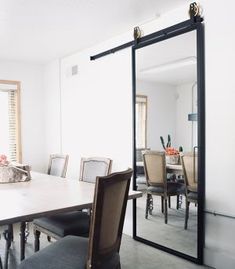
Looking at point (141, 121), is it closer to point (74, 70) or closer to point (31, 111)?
point (74, 70)

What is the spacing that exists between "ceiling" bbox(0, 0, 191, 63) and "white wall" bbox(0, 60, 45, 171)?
71cm

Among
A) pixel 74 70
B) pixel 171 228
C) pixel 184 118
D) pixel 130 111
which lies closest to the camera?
pixel 184 118

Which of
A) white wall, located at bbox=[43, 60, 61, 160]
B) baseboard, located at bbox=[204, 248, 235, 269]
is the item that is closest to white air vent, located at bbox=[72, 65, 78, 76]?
white wall, located at bbox=[43, 60, 61, 160]

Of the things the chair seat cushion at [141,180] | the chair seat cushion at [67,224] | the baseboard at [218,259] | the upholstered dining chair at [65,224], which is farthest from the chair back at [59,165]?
the baseboard at [218,259]

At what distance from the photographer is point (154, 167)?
3.18 meters

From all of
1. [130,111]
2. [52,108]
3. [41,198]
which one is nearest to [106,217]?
[41,198]

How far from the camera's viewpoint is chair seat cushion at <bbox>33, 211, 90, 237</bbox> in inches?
89.2

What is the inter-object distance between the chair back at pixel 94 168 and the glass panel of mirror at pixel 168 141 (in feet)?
1.86

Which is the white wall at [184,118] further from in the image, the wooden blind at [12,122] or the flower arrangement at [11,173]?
the wooden blind at [12,122]

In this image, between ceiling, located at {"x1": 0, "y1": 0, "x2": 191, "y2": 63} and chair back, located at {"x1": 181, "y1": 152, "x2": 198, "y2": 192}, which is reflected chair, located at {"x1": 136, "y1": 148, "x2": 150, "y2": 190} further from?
ceiling, located at {"x1": 0, "y1": 0, "x2": 191, "y2": 63}

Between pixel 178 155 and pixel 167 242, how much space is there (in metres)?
0.85

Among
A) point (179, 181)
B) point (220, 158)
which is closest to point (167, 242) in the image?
point (179, 181)

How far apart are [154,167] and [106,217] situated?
65.0 inches

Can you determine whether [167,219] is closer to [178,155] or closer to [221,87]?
[178,155]
